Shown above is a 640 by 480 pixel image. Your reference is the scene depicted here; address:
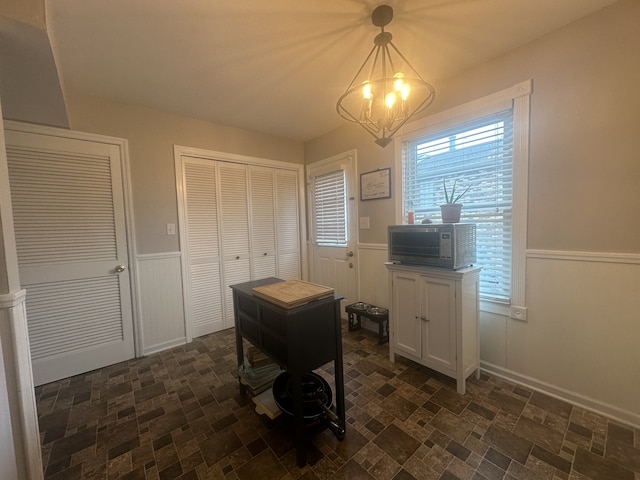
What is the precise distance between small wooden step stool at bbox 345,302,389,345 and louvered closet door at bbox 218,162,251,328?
4.84 feet

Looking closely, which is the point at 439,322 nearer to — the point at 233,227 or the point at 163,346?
the point at 233,227

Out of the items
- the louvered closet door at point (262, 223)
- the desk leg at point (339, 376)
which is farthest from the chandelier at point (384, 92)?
the louvered closet door at point (262, 223)

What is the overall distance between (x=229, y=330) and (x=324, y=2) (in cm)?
328

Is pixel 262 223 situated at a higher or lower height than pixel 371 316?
higher

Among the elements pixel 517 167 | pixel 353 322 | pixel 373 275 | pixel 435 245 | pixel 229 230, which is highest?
pixel 517 167

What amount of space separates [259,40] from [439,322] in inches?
95.6

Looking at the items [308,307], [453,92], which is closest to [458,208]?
[453,92]

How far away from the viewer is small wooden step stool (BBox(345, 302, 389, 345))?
2.73 m

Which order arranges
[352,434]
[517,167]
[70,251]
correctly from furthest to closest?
[70,251]
[517,167]
[352,434]

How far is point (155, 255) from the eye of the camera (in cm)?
271

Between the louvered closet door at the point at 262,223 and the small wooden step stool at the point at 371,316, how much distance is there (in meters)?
1.27

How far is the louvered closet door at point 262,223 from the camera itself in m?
3.45

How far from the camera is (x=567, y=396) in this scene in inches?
71.4

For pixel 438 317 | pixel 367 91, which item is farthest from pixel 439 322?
pixel 367 91
